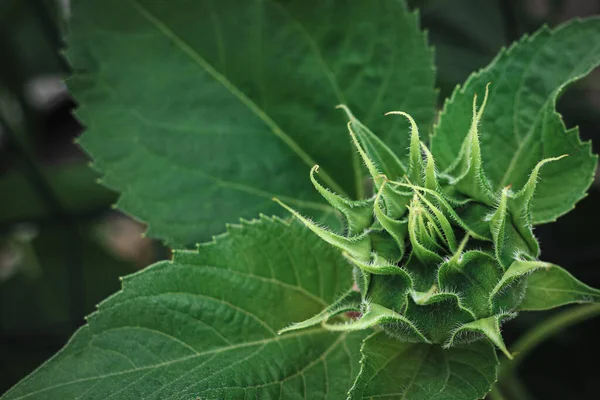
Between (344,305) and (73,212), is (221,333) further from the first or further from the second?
(73,212)

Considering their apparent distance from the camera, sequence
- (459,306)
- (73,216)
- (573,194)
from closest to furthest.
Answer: (459,306) → (573,194) → (73,216)

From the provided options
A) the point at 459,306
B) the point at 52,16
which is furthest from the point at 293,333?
the point at 52,16

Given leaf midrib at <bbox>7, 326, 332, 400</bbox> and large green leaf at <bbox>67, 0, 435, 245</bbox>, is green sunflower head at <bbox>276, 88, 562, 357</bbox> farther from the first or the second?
large green leaf at <bbox>67, 0, 435, 245</bbox>

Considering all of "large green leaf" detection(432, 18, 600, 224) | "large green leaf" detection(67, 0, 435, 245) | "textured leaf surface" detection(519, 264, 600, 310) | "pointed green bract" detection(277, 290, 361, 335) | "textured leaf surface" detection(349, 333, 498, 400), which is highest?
"large green leaf" detection(67, 0, 435, 245)

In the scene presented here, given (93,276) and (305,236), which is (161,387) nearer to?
(305,236)

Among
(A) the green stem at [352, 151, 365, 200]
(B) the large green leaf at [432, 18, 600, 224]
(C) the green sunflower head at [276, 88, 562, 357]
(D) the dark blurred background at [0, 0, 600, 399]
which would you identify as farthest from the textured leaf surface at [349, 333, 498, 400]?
(D) the dark blurred background at [0, 0, 600, 399]

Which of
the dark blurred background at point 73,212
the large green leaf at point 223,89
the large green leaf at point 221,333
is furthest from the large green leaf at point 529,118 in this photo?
the dark blurred background at point 73,212

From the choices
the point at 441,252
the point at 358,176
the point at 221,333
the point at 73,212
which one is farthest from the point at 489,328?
the point at 73,212
